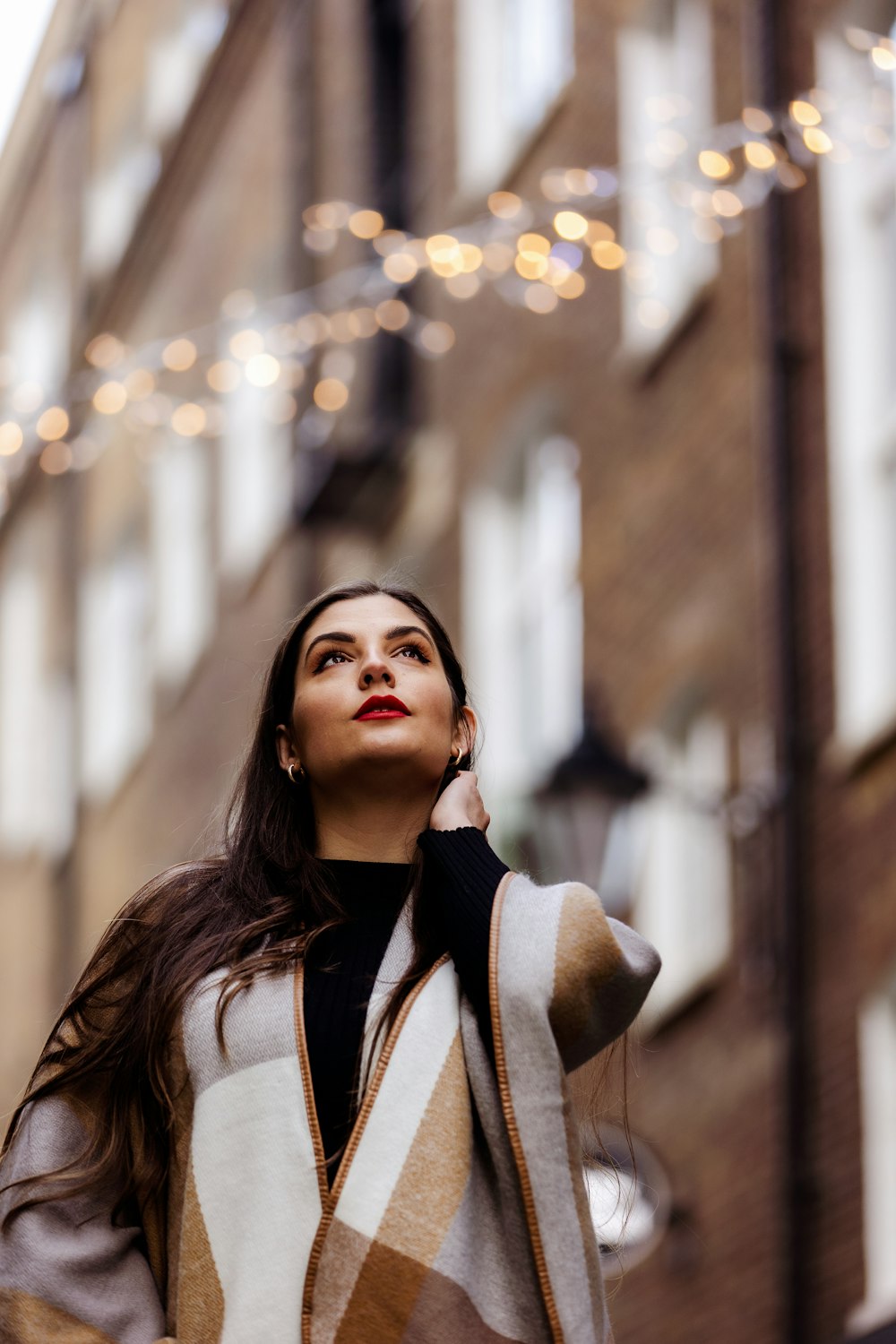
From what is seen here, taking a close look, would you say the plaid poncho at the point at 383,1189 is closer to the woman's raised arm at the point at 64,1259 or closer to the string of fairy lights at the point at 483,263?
the woman's raised arm at the point at 64,1259

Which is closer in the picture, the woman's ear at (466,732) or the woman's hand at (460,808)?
the woman's hand at (460,808)

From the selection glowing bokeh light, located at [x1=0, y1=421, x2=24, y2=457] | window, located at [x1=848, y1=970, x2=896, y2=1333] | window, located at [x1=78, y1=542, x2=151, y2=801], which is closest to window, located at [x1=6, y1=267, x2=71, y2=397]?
window, located at [x1=78, y1=542, x2=151, y2=801]

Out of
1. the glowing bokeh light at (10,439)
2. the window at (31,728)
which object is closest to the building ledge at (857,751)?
the glowing bokeh light at (10,439)

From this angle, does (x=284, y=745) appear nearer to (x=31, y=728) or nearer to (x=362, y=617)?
(x=362, y=617)

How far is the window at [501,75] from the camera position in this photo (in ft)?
47.3

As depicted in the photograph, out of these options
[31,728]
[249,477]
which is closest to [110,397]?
[249,477]

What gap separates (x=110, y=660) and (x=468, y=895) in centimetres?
1942

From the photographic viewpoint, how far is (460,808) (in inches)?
131

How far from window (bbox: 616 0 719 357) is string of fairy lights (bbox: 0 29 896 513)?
0.05 ft

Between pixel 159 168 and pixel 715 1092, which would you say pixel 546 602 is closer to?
pixel 715 1092

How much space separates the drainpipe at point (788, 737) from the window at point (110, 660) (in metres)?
10.9

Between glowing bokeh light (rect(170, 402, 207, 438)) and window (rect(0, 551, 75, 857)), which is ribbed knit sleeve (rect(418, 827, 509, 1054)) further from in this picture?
window (rect(0, 551, 75, 857))

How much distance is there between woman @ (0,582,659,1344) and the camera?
2963 mm

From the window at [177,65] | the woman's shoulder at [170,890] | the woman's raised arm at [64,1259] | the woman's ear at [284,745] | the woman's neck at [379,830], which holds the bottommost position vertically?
the woman's raised arm at [64,1259]
